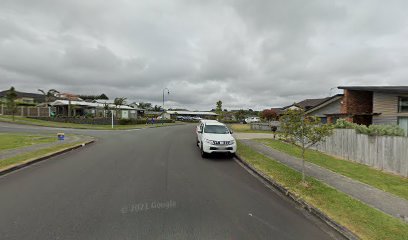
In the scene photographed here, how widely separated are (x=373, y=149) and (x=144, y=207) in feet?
34.0

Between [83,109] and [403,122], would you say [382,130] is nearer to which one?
[403,122]

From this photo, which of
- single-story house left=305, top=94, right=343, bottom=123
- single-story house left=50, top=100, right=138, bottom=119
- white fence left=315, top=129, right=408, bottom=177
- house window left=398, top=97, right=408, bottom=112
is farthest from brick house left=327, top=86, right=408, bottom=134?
single-story house left=50, top=100, right=138, bottom=119

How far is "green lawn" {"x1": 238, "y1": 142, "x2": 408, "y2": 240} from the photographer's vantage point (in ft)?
13.3

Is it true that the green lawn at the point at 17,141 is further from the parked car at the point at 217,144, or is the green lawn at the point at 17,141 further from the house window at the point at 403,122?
the house window at the point at 403,122

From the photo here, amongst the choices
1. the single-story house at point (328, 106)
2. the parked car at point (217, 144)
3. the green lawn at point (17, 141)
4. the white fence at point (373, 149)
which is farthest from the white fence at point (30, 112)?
the white fence at point (373, 149)

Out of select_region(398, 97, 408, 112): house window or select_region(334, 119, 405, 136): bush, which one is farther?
select_region(398, 97, 408, 112): house window

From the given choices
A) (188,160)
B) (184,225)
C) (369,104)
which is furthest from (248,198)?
(369,104)

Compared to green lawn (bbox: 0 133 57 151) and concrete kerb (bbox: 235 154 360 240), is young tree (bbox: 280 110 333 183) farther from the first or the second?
green lawn (bbox: 0 133 57 151)

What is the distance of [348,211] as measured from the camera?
16.0 ft

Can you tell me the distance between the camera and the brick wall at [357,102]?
19.0m

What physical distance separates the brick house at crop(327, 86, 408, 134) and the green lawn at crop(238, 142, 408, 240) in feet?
39.4

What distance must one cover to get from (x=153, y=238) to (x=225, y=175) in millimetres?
4634

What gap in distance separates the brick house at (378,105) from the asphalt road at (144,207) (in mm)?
13186

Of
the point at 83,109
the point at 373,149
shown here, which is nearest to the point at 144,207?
the point at 373,149
